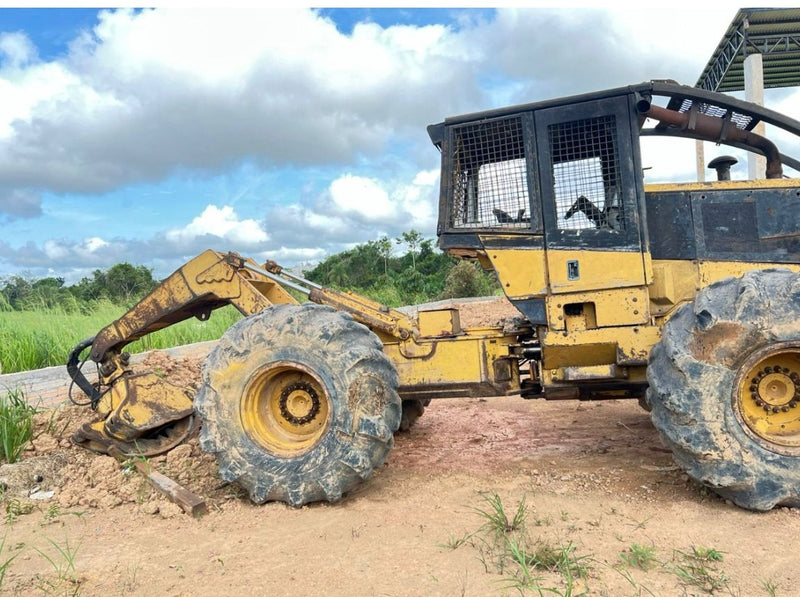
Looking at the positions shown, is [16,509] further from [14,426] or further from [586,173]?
[586,173]

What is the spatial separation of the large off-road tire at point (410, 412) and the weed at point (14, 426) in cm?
339

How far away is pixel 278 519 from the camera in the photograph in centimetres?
404

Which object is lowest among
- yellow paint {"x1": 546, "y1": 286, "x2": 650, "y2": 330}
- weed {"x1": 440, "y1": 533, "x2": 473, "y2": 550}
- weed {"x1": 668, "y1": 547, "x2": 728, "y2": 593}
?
weed {"x1": 668, "y1": 547, "x2": 728, "y2": 593}

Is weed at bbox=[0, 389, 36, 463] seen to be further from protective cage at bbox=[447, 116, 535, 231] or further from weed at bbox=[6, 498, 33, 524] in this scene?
protective cage at bbox=[447, 116, 535, 231]

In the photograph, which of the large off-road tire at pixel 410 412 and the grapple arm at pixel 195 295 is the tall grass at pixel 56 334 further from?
the large off-road tire at pixel 410 412

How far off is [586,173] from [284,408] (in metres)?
2.71

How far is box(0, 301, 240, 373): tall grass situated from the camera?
7.95m

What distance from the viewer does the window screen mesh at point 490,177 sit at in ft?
14.9

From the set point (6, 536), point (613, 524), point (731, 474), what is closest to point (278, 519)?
point (6, 536)

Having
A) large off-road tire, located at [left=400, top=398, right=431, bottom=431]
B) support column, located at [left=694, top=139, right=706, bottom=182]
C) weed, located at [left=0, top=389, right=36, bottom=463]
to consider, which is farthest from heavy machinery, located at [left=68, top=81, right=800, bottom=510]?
support column, located at [left=694, top=139, right=706, bottom=182]

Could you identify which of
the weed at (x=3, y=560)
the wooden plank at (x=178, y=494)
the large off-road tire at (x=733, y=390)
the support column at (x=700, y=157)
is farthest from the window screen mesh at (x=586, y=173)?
the support column at (x=700, y=157)

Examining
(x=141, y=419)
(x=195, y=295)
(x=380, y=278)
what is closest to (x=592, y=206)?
(x=195, y=295)

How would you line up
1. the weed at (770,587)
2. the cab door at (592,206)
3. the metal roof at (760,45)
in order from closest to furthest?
1. the weed at (770,587)
2. the cab door at (592,206)
3. the metal roof at (760,45)

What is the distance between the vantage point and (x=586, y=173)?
4406 mm
